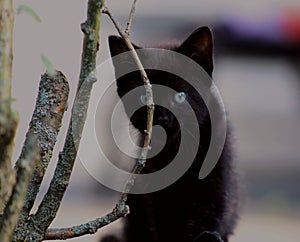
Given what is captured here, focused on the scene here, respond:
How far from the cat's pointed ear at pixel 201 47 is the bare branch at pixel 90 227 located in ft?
3.21

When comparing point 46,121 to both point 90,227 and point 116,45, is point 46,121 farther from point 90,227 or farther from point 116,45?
point 116,45

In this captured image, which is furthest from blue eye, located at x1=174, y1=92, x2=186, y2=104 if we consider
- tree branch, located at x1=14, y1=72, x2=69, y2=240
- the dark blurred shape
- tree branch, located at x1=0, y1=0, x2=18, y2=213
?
tree branch, located at x1=0, y1=0, x2=18, y2=213

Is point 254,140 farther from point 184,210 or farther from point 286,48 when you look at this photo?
point 184,210

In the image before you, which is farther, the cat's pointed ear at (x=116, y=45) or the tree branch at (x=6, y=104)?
the cat's pointed ear at (x=116, y=45)

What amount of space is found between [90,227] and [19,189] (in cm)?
37

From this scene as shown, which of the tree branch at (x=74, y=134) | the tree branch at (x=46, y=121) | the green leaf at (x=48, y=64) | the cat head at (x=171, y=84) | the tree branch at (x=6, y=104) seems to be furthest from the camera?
the cat head at (x=171, y=84)

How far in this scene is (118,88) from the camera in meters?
2.29

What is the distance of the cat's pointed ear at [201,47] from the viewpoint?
2.21 m

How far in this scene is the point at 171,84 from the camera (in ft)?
7.20

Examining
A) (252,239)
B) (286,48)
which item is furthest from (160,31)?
(252,239)

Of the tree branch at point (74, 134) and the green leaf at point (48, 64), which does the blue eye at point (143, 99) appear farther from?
the green leaf at point (48, 64)

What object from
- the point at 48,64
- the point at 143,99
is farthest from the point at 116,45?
the point at 48,64

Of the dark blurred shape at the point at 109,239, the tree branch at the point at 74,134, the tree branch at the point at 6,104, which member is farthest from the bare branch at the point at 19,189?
the dark blurred shape at the point at 109,239

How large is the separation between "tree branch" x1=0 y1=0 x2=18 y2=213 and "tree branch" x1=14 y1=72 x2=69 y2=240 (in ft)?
0.95
